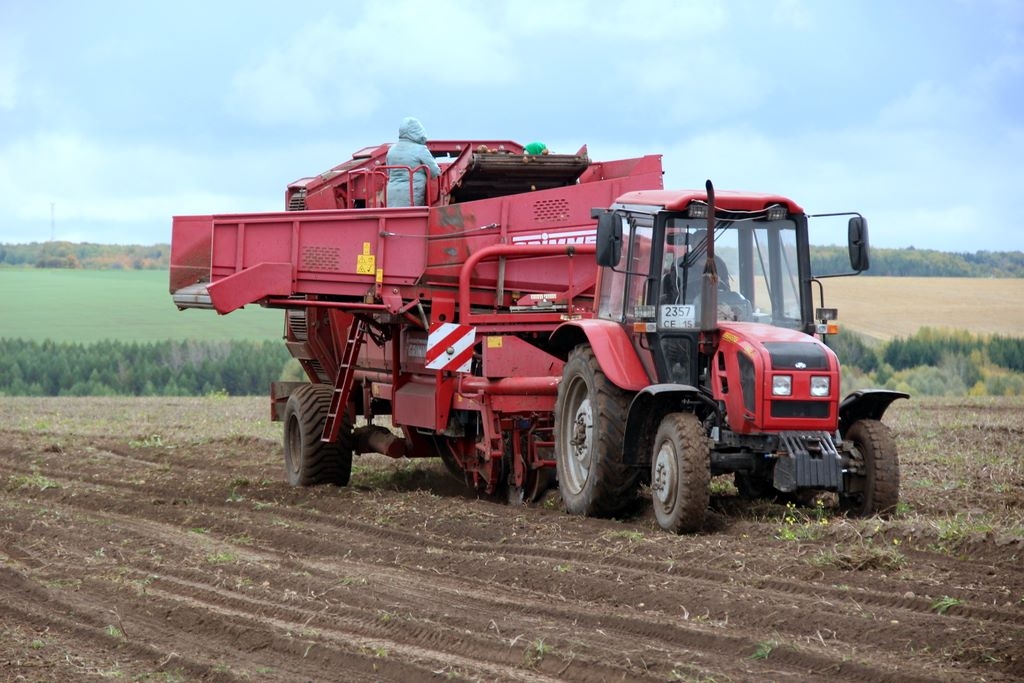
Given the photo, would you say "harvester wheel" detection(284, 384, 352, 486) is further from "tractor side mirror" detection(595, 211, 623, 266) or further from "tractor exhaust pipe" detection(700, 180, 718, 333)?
"tractor exhaust pipe" detection(700, 180, 718, 333)

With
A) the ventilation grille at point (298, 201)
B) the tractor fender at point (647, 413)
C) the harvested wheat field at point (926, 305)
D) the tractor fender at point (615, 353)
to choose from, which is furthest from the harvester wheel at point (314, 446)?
the harvested wheat field at point (926, 305)

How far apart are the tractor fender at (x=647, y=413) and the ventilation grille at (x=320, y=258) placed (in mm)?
3882

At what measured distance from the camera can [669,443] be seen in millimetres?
9180

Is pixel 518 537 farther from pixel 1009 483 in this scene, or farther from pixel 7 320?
pixel 7 320

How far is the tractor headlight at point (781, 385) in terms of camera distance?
870 cm

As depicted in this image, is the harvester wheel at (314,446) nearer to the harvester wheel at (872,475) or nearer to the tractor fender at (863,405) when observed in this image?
the tractor fender at (863,405)

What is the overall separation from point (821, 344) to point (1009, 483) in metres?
2.99

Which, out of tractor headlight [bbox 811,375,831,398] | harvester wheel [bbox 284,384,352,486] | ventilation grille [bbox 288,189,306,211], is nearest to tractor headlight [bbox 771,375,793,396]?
tractor headlight [bbox 811,375,831,398]

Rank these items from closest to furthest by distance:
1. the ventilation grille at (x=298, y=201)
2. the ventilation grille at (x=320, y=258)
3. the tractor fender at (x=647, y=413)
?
the tractor fender at (x=647, y=413), the ventilation grille at (x=320, y=258), the ventilation grille at (x=298, y=201)

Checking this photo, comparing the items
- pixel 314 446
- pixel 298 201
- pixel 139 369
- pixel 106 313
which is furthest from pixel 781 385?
pixel 106 313

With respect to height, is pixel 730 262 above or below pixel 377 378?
above

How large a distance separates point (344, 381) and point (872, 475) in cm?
574

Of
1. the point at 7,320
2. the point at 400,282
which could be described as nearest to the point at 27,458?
the point at 400,282

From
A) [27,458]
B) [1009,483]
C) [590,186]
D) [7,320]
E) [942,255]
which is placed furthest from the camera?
[7,320]
